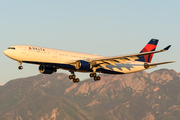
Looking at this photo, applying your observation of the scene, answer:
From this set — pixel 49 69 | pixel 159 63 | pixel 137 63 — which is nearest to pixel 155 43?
pixel 137 63

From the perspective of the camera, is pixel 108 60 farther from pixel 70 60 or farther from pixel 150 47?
pixel 150 47

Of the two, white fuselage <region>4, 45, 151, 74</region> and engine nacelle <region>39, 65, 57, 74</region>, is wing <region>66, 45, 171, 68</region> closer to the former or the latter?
white fuselage <region>4, 45, 151, 74</region>

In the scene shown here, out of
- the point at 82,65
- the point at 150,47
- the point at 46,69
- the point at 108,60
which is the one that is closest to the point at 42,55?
the point at 82,65

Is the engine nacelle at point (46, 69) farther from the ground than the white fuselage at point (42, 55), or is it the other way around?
the white fuselage at point (42, 55)

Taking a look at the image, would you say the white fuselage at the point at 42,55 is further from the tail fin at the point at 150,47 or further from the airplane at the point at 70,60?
the tail fin at the point at 150,47

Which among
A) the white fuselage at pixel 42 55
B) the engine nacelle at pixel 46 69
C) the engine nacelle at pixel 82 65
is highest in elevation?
the white fuselage at pixel 42 55

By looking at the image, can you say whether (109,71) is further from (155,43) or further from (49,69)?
(155,43)

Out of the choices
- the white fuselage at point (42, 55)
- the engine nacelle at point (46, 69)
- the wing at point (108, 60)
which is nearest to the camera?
the white fuselage at point (42, 55)

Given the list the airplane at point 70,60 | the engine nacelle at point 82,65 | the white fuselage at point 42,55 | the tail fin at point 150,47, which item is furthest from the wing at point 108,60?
the tail fin at point 150,47

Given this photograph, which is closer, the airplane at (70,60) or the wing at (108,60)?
the airplane at (70,60)

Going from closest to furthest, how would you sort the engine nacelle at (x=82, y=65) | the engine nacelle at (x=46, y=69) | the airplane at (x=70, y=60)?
1. the airplane at (x=70, y=60)
2. the engine nacelle at (x=82, y=65)
3. the engine nacelle at (x=46, y=69)

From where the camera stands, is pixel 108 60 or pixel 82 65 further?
pixel 108 60

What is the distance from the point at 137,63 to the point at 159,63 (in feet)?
26.5

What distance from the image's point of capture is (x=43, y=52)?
183 ft
